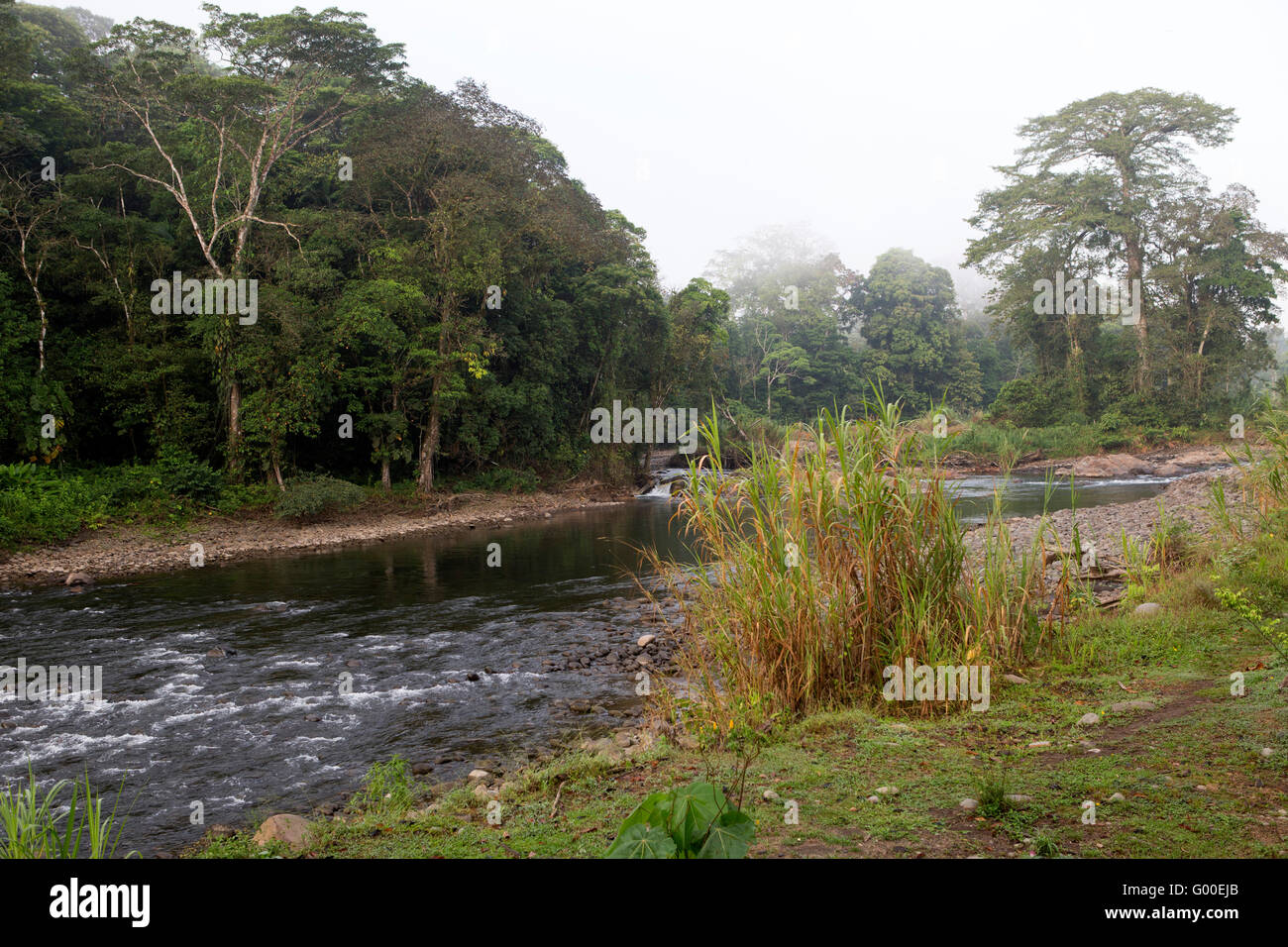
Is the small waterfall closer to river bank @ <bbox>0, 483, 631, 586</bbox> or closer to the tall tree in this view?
river bank @ <bbox>0, 483, 631, 586</bbox>

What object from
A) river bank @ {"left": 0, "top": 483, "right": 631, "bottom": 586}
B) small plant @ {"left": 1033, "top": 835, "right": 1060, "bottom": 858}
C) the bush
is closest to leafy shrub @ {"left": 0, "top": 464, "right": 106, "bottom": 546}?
Result: river bank @ {"left": 0, "top": 483, "right": 631, "bottom": 586}

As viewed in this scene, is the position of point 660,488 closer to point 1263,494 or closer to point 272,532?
point 272,532

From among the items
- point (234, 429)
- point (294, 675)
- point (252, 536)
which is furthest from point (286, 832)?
point (234, 429)

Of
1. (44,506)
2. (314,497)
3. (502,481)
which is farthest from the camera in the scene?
(502,481)

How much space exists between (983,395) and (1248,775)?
59860 millimetres

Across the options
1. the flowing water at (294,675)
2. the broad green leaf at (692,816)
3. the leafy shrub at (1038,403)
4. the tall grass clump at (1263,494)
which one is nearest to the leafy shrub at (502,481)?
the flowing water at (294,675)

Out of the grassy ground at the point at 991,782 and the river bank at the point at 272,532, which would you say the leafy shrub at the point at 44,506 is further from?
the grassy ground at the point at 991,782

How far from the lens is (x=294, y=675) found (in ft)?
28.9

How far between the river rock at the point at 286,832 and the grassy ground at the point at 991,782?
0.10 m

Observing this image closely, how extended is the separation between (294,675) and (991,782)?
7.76m

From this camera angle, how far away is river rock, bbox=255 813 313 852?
4334 mm
